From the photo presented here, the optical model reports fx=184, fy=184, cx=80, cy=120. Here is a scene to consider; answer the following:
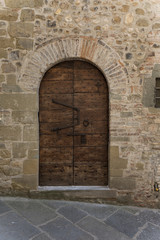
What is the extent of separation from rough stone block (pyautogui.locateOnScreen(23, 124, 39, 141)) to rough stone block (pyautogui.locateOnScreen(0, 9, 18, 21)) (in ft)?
6.25

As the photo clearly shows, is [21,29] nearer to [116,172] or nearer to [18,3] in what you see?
[18,3]

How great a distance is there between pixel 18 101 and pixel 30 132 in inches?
23.2

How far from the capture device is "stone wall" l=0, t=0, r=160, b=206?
10.6ft

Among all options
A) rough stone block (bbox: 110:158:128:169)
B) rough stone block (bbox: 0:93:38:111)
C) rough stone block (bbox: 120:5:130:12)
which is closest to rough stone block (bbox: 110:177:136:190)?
rough stone block (bbox: 110:158:128:169)

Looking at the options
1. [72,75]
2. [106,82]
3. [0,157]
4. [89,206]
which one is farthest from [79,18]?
[89,206]

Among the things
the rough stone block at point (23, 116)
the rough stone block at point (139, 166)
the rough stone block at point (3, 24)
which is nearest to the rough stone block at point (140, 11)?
the rough stone block at point (3, 24)

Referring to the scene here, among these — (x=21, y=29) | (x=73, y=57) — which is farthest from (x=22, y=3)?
(x=73, y=57)

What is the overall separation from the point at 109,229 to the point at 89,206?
A: 25.6 inches

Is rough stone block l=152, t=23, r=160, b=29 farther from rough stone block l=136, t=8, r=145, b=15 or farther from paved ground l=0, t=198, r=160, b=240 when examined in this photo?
paved ground l=0, t=198, r=160, b=240

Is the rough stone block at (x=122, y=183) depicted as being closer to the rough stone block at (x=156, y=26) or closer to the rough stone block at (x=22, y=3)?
the rough stone block at (x=156, y=26)

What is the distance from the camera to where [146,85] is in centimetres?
332

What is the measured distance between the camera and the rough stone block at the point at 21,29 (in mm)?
3209

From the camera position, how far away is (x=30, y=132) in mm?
3281

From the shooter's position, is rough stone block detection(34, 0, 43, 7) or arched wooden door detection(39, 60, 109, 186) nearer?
rough stone block detection(34, 0, 43, 7)
